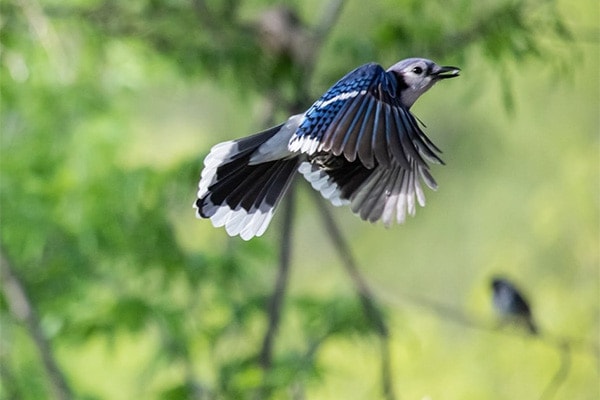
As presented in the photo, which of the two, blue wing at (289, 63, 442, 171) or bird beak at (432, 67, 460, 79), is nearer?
blue wing at (289, 63, 442, 171)

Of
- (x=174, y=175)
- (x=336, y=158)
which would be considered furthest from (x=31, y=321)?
(x=336, y=158)

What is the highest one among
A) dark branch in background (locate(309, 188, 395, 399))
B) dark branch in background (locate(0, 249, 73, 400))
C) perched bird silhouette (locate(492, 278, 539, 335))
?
dark branch in background (locate(0, 249, 73, 400))

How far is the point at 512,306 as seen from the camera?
4043 mm

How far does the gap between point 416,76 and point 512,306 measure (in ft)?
8.43

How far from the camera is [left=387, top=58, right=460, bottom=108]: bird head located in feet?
5.23

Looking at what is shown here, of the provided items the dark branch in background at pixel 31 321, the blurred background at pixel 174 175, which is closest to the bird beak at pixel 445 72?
the blurred background at pixel 174 175

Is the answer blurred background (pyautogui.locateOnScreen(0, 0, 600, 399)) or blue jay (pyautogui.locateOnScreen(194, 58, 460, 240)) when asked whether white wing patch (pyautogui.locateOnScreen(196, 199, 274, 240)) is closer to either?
blue jay (pyautogui.locateOnScreen(194, 58, 460, 240))

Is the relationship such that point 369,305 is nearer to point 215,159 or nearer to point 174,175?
point 174,175

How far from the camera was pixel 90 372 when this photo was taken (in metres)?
5.31

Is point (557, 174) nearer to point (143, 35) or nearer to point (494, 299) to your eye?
point (494, 299)

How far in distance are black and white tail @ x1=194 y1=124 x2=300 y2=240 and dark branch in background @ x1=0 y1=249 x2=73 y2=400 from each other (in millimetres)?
1728

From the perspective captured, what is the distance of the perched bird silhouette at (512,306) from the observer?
13.2 feet

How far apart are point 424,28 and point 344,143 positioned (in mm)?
1528

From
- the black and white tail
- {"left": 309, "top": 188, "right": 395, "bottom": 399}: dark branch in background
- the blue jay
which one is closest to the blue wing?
the blue jay
